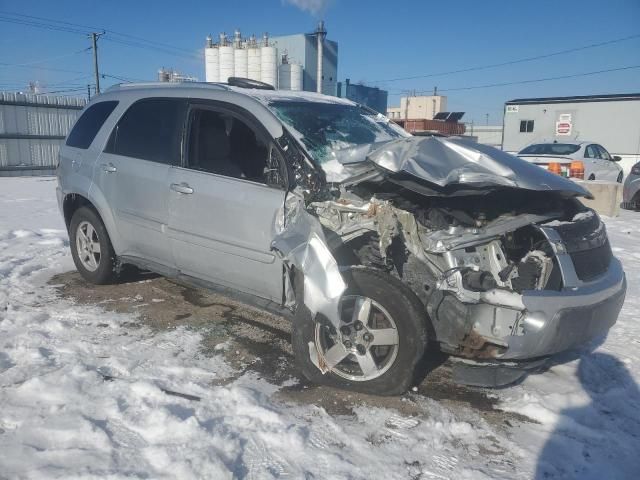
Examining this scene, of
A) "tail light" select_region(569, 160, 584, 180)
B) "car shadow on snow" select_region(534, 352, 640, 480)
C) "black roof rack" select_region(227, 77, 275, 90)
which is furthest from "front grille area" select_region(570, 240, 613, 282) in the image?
"tail light" select_region(569, 160, 584, 180)

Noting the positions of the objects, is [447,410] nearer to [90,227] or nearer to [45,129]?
[90,227]

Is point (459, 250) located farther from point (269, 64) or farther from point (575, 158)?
point (269, 64)

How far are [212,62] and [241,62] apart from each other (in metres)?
1.91

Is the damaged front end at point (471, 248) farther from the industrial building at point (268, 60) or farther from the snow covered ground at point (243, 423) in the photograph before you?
the industrial building at point (268, 60)

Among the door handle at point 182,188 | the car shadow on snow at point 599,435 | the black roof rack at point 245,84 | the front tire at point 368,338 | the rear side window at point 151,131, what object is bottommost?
the car shadow on snow at point 599,435

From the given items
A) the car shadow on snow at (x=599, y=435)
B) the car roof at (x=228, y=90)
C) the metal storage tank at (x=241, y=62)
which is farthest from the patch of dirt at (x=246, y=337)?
the metal storage tank at (x=241, y=62)

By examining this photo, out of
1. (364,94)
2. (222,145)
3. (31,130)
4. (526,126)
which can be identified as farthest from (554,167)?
(364,94)

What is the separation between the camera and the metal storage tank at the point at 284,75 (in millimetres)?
27906

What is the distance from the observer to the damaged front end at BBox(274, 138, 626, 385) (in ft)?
9.07

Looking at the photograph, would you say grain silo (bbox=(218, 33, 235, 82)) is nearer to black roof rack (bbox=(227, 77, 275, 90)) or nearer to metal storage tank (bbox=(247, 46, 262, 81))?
metal storage tank (bbox=(247, 46, 262, 81))

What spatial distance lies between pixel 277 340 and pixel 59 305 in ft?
6.69

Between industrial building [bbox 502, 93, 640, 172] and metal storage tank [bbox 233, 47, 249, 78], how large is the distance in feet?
47.3

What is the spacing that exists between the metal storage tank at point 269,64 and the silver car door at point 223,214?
80.6 feet

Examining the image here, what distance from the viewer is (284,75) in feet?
92.1
